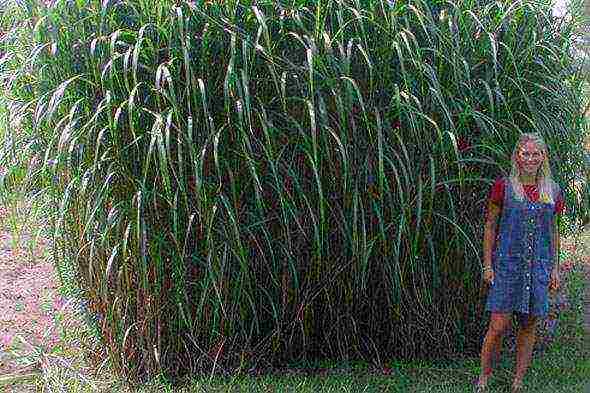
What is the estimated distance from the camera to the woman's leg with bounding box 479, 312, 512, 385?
3.37m

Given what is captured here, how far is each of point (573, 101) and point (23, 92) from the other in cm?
248

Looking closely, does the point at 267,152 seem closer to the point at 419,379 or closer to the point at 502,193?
the point at 502,193

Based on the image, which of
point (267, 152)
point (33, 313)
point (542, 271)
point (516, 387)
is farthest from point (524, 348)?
point (33, 313)

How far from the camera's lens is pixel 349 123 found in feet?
10.7

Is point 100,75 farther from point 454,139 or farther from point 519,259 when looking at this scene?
point 519,259

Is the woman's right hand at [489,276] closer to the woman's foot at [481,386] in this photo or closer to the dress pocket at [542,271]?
the dress pocket at [542,271]

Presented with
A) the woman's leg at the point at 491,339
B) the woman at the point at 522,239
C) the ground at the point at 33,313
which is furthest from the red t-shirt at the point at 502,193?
the ground at the point at 33,313

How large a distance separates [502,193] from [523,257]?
0.27 metres

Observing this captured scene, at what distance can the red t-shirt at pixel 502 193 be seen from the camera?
3254mm

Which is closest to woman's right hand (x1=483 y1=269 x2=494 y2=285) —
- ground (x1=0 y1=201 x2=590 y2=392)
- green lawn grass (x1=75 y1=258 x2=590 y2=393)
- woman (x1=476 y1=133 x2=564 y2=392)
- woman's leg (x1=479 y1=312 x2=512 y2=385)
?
woman (x1=476 y1=133 x2=564 y2=392)

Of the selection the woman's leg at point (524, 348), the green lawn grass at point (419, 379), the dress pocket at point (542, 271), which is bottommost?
the green lawn grass at point (419, 379)

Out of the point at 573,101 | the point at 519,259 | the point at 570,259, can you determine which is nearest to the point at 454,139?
the point at 519,259

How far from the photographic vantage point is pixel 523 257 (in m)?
3.27

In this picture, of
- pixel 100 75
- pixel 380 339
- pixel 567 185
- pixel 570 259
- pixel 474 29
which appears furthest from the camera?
pixel 570 259
